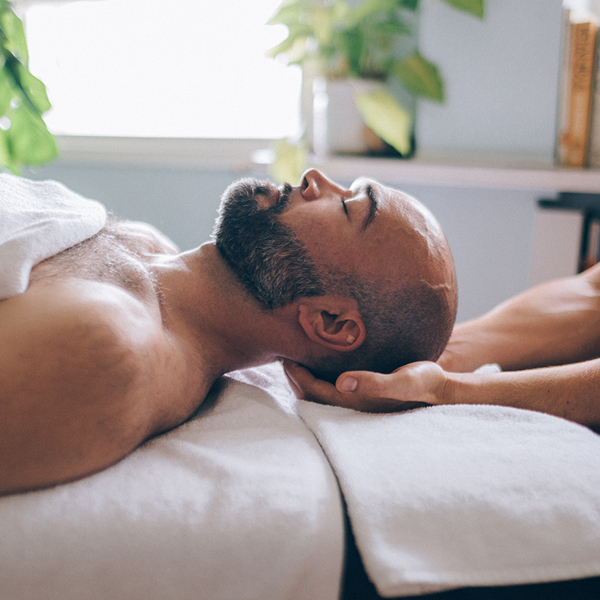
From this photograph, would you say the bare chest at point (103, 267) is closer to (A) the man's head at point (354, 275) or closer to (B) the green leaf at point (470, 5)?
(A) the man's head at point (354, 275)

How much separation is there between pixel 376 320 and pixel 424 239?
0.54 feet

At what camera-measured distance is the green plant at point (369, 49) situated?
1723mm

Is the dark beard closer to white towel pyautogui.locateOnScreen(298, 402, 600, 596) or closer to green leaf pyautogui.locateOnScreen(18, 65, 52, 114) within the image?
white towel pyautogui.locateOnScreen(298, 402, 600, 596)

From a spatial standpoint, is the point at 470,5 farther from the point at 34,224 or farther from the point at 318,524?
Answer: the point at 318,524

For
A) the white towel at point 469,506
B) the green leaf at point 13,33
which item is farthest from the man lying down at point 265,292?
the green leaf at point 13,33

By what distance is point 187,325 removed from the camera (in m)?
0.92

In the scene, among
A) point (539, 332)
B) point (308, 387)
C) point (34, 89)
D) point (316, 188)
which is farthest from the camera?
point (34, 89)

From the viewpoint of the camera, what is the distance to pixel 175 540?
59 cm

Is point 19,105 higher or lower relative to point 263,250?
higher

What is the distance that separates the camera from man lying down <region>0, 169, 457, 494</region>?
76cm

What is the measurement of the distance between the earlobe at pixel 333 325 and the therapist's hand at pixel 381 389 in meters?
0.07

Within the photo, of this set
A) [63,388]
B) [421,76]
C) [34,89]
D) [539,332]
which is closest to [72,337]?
[63,388]

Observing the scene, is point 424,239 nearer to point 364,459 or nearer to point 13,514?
point 364,459

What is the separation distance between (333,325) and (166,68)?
1938 mm
